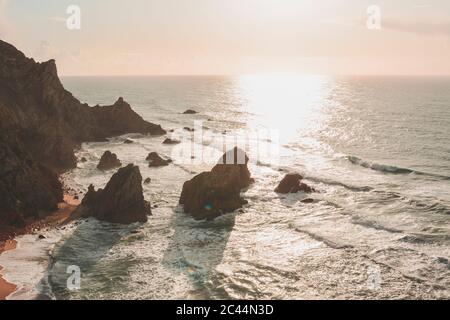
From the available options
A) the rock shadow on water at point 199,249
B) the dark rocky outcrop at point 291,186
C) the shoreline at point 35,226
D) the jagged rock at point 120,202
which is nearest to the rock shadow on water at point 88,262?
the jagged rock at point 120,202

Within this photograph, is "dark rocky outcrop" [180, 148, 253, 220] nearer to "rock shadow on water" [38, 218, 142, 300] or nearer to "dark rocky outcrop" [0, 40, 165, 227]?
"rock shadow on water" [38, 218, 142, 300]

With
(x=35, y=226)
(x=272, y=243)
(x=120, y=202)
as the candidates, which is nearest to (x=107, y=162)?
(x=120, y=202)

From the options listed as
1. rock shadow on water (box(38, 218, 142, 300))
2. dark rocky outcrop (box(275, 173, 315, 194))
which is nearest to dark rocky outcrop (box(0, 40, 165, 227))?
rock shadow on water (box(38, 218, 142, 300))

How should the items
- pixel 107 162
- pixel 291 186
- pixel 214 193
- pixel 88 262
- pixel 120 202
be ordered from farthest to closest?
pixel 107 162, pixel 291 186, pixel 214 193, pixel 120 202, pixel 88 262

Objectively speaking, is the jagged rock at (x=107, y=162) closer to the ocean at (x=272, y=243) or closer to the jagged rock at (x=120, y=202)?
the ocean at (x=272, y=243)

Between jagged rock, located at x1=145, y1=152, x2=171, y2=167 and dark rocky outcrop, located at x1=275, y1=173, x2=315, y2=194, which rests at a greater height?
jagged rock, located at x1=145, y1=152, x2=171, y2=167

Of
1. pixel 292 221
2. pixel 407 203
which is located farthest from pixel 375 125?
pixel 292 221

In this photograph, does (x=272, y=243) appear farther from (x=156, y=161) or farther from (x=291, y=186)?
(x=156, y=161)
